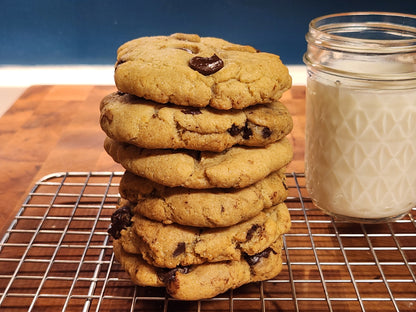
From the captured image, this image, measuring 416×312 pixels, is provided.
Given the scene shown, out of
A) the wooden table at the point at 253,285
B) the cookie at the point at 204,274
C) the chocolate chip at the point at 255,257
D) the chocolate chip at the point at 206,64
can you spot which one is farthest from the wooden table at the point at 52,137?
the chocolate chip at the point at 206,64

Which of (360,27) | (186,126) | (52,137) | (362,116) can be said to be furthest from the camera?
(52,137)

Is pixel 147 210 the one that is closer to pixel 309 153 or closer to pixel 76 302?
pixel 76 302

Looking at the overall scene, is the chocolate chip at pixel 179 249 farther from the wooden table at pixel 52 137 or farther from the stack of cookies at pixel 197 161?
the wooden table at pixel 52 137

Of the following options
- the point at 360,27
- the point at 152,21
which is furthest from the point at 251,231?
the point at 152,21

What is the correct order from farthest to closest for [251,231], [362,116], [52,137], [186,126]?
[52,137], [362,116], [251,231], [186,126]

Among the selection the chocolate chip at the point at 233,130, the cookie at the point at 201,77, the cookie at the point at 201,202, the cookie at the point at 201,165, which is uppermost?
the cookie at the point at 201,77

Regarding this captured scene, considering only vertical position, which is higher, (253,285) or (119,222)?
(119,222)

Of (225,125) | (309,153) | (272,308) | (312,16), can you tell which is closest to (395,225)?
(309,153)

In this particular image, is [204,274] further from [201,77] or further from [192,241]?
[201,77]
